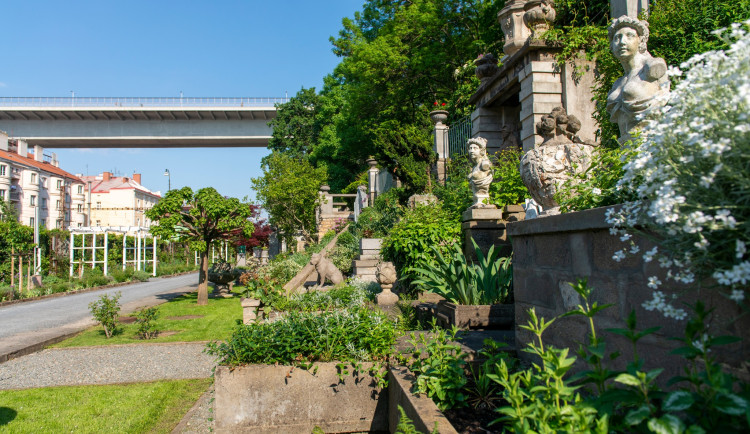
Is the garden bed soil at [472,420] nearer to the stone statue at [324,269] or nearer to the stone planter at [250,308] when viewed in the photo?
the stone planter at [250,308]

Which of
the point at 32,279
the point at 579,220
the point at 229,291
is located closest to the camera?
the point at 579,220

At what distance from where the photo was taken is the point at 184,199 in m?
15.0

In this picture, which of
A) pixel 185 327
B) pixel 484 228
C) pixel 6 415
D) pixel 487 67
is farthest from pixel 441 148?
pixel 6 415

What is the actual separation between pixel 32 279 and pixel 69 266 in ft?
18.6

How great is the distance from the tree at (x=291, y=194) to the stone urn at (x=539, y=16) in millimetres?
16190

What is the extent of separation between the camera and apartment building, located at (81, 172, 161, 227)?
5453 centimetres

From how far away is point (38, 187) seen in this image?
41938 millimetres

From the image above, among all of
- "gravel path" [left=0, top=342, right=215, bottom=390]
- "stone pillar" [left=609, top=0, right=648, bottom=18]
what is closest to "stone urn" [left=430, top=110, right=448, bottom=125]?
"stone pillar" [left=609, top=0, right=648, bottom=18]

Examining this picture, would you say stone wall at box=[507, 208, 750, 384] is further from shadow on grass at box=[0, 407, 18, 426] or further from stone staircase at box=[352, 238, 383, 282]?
stone staircase at box=[352, 238, 383, 282]

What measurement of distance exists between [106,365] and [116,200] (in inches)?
2280

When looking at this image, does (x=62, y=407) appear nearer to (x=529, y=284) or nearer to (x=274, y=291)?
(x=274, y=291)

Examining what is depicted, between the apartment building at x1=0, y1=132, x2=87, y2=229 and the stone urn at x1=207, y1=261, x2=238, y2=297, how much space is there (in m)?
24.4

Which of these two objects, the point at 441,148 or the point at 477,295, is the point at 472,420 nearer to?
the point at 477,295

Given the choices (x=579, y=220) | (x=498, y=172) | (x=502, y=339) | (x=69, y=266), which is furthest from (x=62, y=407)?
(x=69, y=266)
